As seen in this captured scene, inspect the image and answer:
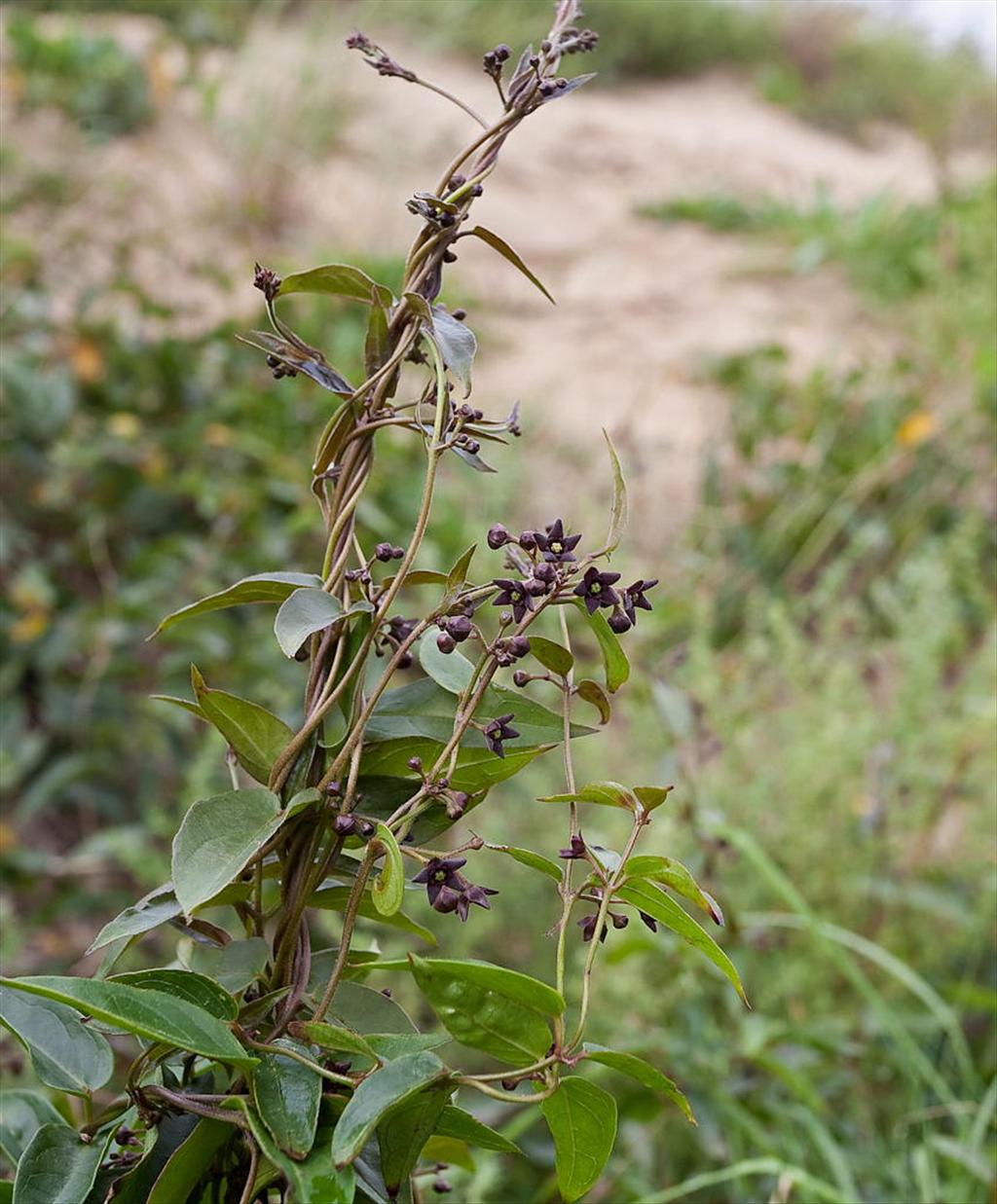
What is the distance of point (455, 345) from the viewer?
609 mm

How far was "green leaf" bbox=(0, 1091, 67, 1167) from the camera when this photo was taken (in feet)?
2.27

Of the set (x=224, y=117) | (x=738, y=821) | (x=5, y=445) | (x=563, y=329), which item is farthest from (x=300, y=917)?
(x=224, y=117)

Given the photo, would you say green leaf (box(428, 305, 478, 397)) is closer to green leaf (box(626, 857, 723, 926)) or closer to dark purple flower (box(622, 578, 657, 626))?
dark purple flower (box(622, 578, 657, 626))

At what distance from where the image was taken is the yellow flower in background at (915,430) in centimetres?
349

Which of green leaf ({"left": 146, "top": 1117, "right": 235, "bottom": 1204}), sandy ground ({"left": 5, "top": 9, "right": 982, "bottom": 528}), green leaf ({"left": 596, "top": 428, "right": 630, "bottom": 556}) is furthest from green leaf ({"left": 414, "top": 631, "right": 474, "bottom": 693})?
sandy ground ({"left": 5, "top": 9, "right": 982, "bottom": 528})

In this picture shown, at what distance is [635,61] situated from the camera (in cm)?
891

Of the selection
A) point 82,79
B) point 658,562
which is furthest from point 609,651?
point 82,79

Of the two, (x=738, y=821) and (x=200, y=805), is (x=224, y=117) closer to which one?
(x=738, y=821)

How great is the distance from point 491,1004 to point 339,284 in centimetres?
36

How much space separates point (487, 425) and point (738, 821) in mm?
1560

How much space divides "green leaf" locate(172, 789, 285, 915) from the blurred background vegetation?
0.79 meters

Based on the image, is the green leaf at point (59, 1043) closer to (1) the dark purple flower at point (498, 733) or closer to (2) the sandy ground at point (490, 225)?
(1) the dark purple flower at point (498, 733)

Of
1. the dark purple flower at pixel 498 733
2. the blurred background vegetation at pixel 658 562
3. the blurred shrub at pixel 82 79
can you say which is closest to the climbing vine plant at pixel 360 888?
the dark purple flower at pixel 498 733

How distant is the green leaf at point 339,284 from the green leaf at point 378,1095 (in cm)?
36
